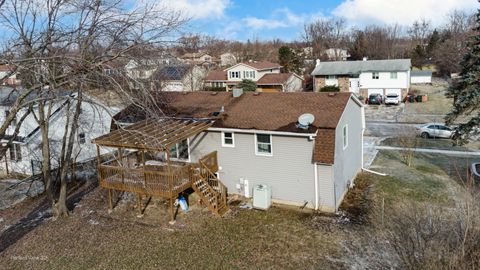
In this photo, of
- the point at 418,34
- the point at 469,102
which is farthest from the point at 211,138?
the point at 418,34

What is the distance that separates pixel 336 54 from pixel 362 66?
32228 millimetres

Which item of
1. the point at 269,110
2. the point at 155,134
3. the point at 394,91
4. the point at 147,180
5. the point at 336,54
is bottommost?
the point at 147,180

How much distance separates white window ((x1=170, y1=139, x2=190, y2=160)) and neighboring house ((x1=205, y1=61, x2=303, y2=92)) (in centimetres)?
3206

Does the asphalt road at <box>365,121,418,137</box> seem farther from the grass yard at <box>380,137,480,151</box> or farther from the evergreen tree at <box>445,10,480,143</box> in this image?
the evergreen tree at <box>445,10,480,143</box>

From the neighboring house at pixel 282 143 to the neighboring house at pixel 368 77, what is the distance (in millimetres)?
28047

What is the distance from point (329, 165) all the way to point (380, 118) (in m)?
22.8

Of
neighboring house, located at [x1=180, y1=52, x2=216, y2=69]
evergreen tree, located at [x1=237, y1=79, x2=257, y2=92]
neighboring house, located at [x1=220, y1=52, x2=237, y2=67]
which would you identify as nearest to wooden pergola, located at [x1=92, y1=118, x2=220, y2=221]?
neighboring house, located at [x1=180, y1=52, x2=216, y2=69]

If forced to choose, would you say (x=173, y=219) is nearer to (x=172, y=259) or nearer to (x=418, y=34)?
(x=172, y=259)

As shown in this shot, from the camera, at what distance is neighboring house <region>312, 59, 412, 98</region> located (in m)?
43.9

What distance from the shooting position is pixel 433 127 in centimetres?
2725

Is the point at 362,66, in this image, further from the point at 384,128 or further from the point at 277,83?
the point at 384,128

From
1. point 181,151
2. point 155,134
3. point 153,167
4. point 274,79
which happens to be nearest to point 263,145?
point 181,151

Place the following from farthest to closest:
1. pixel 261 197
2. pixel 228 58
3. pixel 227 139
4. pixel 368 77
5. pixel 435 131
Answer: pixel 228 58, pixel 368 77, pixel 435 131, pixel 227 139, pixel 261 197

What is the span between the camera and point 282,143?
51.0 feet
